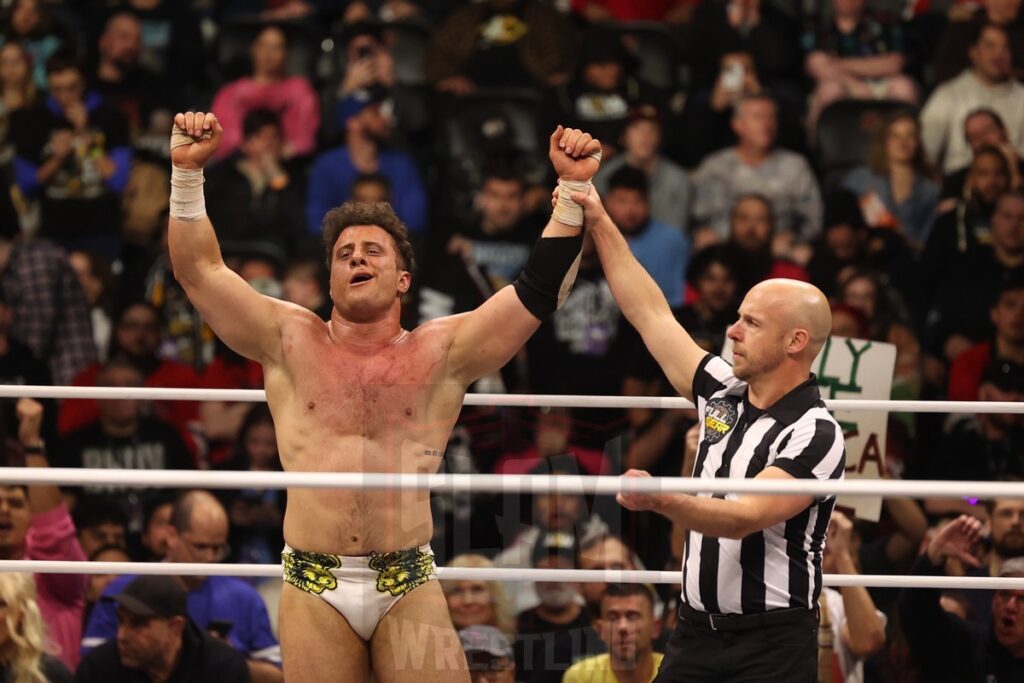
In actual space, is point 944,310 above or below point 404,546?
above

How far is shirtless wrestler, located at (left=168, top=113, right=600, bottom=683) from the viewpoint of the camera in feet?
10.1

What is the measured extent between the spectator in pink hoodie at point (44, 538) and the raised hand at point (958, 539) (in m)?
2.44

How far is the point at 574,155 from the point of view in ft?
10.7

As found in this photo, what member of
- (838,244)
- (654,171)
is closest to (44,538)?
(654,171)

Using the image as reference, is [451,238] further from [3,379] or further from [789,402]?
[789,402]

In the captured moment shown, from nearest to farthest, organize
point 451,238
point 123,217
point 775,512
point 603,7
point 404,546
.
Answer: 1. point 775,512
2. point 404,546
3. point 451,238
4. point 123,217
5. point 603,7

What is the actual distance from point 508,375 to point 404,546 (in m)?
2.50

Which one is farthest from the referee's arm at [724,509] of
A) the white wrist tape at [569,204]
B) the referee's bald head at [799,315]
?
the white wrist tape at [569,204]

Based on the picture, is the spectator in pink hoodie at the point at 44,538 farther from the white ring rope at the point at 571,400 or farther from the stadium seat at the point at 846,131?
the stadium seat at the point at 846,131

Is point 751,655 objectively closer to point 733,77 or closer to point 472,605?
point 472,605

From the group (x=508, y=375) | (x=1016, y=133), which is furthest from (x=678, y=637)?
(x=1016, y=133)

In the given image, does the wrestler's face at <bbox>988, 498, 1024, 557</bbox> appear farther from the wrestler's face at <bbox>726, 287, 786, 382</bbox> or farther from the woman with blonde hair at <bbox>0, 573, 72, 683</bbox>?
the woman with blonde hair at <bbox>0, 573, 72, 683</bbox>

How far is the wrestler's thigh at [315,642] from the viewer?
3.04 meters

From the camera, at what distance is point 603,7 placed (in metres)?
7.28
